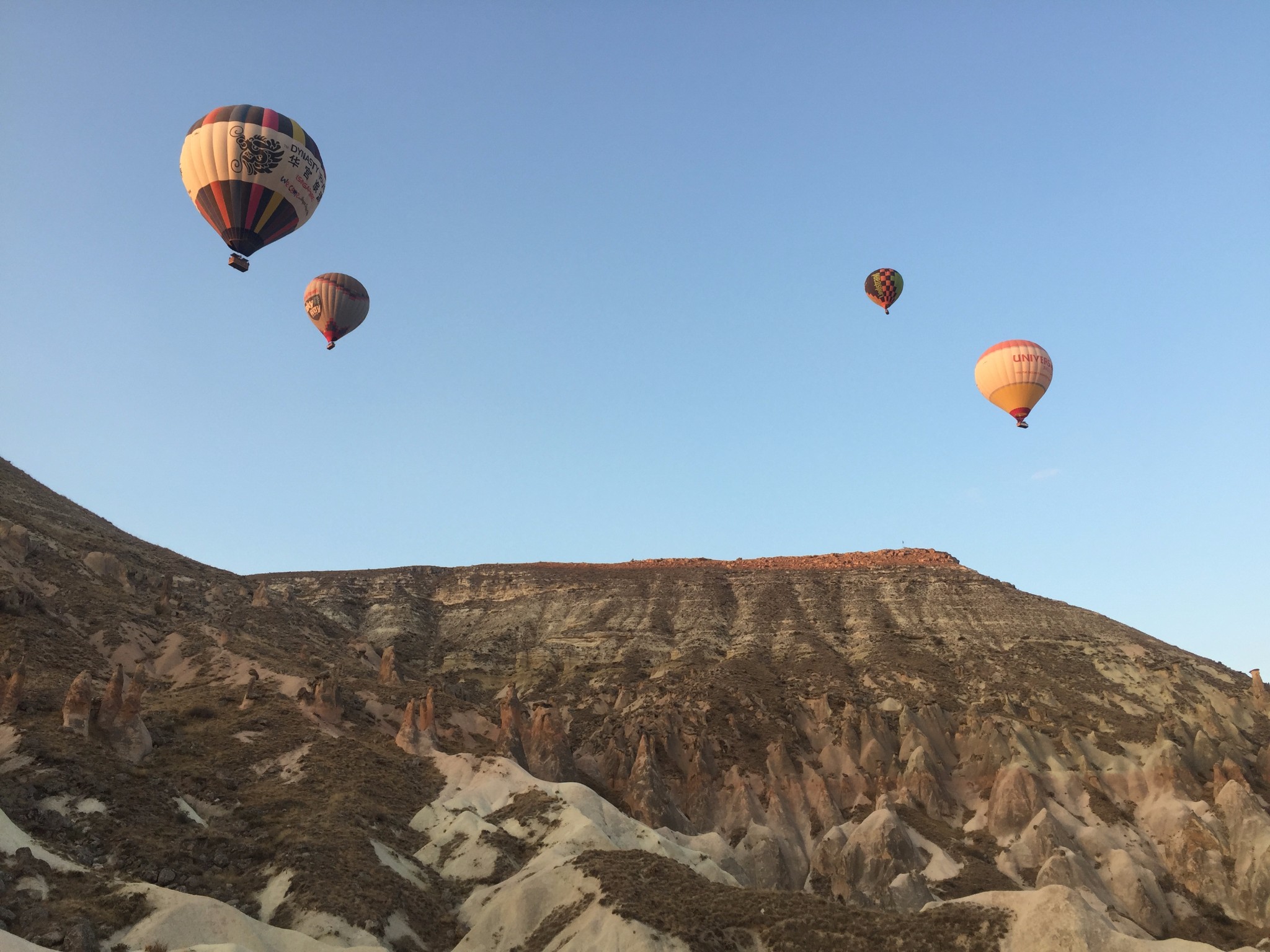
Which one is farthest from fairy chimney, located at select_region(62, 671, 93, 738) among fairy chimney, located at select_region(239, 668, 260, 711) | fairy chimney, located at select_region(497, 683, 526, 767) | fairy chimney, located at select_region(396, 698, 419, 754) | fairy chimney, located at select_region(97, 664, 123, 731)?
fairy chimney, located at select_region(497, 683, 526, 767)

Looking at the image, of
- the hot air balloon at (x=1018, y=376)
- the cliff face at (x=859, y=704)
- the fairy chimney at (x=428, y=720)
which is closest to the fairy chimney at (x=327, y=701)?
the fairy chimney at (x=428, y=720)

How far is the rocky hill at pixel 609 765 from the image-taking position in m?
30.0

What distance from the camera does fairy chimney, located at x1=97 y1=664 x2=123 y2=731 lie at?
4081 cm

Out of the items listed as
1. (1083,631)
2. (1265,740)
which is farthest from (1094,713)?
(1083,631)

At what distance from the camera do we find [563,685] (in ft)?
252

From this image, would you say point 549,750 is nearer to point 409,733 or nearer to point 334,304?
point 409,733

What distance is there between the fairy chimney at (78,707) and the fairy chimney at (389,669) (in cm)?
2553

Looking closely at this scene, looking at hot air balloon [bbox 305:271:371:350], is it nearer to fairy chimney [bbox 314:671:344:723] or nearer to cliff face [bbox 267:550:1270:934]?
fairy chimney [bbox 314:671:344:723]

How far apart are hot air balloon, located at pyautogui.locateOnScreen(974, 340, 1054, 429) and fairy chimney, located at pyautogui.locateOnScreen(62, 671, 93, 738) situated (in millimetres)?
57245

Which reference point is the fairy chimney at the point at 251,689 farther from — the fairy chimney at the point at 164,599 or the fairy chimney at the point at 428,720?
the fairy chimney at the point at 164,599

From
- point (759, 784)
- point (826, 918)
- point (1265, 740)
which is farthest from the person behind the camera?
point (1265, 740)

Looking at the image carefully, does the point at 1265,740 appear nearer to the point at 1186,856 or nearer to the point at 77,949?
the point at 1186,856

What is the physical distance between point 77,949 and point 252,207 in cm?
3511

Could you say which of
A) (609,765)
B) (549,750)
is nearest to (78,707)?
(549,750)
